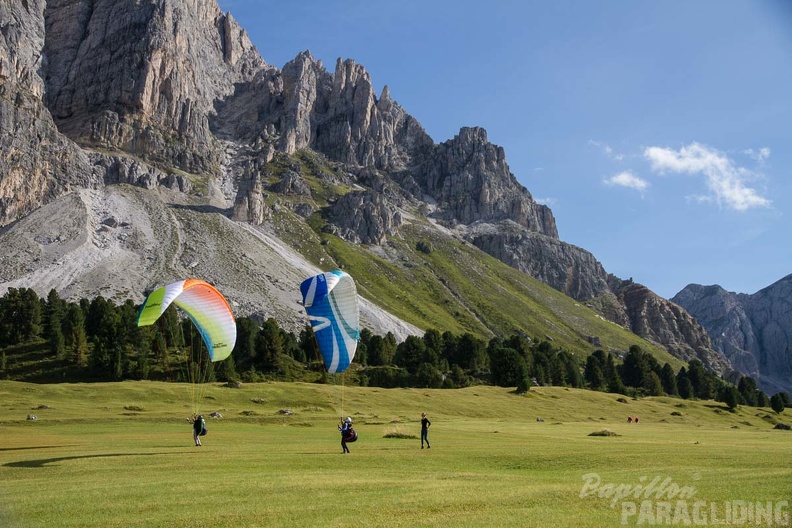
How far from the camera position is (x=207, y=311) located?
33.5 meters

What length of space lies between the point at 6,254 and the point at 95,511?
158237mm

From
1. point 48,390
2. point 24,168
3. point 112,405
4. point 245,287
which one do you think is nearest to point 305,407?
point 112,405

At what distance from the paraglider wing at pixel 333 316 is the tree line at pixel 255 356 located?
163ft

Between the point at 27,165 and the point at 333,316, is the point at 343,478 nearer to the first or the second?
the point at 333,316

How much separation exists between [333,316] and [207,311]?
7.27 metres

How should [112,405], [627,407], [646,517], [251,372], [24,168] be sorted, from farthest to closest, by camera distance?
[24,168]
[251,372]
[627,407]
[112,405]
[646,517]

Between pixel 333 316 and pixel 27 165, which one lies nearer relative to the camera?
pixel 333 316

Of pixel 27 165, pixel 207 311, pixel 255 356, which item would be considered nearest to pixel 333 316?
pixel 207 311

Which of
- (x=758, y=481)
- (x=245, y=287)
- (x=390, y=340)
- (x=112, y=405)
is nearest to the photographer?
(x=758, y=481)

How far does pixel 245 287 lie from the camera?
15775 centimetres

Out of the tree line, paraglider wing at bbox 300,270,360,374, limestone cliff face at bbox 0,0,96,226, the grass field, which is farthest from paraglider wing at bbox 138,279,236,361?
limestone cliff face at bbox 0,0,96,226

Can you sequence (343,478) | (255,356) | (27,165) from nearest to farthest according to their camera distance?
(343,478), (255,356), (27,165)

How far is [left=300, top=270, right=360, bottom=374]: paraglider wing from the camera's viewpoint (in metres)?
32.5

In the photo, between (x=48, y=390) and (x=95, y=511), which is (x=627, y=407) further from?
(x=95, y=511)
